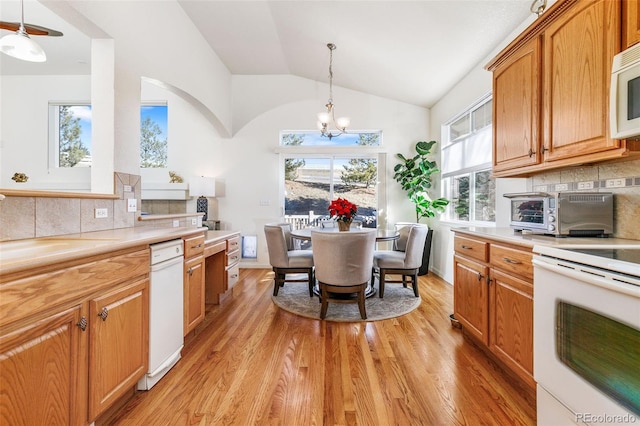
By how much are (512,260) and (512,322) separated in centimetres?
38

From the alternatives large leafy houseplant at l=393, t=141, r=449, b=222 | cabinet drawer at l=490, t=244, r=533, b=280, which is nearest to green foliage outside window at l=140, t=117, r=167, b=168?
large leafy houseplant at l=393, t=141, r=449, b=222

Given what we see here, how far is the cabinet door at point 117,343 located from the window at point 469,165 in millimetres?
3543

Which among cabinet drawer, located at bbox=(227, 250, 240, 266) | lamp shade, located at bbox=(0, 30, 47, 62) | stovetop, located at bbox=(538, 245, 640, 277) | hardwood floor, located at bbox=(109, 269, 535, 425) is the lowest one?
hardwood floor, located at bbox=(109, 269, 535, 425)

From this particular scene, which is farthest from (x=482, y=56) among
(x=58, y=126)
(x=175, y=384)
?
(x=58, y=126)

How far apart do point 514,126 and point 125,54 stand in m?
3.30

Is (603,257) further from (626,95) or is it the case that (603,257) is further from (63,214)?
(63,214)

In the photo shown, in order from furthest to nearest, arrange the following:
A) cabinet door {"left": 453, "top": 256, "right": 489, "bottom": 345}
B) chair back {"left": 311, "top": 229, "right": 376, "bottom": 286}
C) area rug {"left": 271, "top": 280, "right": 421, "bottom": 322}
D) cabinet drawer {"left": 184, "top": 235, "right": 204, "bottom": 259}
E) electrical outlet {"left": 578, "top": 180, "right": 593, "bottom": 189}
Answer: area rug {"left": 271, "top": 280, "right": 421, "bottom": 322} < chair back {"left": 311, "top": 229, "right": 376, "bottom": 286} < cabinet drawer {"left": 184, "top": 235, "right": 204, "bottom": 259} < cabinet door {"left": 453, "top": 256, "right": 489, "bottom": 345} < electrical outlet {"left": 578, "top": 180, "right": 593, "bottom": 189}

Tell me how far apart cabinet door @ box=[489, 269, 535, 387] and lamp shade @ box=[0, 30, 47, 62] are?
3.99m

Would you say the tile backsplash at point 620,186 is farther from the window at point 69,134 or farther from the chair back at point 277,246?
the window at point 69,134

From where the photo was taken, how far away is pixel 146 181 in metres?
4.71

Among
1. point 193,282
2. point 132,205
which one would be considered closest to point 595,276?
point 193,282

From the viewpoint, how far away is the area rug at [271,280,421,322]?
9.37ft

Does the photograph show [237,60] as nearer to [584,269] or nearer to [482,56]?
[482,56]

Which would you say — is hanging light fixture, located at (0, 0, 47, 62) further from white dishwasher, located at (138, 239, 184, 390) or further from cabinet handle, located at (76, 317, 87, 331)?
cabinet handle, located at (76, 317, 87, 331)
